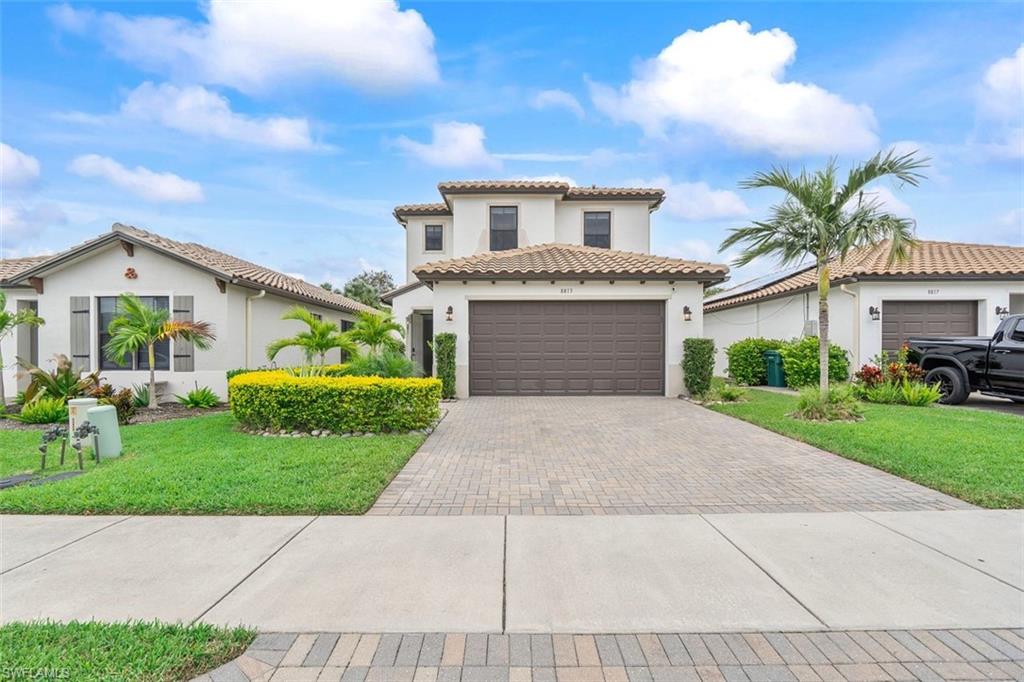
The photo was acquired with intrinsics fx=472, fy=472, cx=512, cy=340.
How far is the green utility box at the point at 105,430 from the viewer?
6.43 meters

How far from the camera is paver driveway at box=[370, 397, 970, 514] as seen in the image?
4719 mm

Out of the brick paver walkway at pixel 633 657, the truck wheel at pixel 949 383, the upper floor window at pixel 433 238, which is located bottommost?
the brick paver walkway at pixel 633 657

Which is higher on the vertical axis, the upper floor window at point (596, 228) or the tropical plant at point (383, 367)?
the upper floor window at point (596, 228)

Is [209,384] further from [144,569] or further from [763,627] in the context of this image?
[763,627]

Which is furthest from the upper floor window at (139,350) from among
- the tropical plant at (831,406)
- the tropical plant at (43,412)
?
the tropical plant at (831,406)

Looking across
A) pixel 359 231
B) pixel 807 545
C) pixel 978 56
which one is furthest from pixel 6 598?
pixel 359 231

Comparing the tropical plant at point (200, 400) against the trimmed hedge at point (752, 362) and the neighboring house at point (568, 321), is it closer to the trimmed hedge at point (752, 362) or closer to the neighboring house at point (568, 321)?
the neighboring house at point (568, 321)

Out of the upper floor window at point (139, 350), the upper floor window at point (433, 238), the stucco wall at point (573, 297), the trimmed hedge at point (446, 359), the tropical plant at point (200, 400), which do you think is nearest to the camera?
the tropical plant at point (200, 400)

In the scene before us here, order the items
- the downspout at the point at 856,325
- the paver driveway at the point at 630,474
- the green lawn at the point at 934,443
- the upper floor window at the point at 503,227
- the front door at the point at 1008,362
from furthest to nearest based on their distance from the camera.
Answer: the upper floor window at the point at 503,227
the downspout at the point at 856,325
the front door at the point at 1008,362
the green lawn at the point at 934,443
the paver driveway at the point at 630,474

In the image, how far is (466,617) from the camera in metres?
2.78

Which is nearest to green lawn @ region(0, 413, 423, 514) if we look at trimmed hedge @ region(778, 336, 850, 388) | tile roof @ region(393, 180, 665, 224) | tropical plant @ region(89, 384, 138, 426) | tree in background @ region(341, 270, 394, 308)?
tropical plant @ region(89, 384, 138, 426)

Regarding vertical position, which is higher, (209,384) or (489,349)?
(489,349)

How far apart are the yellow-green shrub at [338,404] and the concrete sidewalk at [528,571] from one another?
3.49 meters

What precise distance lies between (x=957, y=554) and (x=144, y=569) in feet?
19.7
